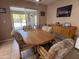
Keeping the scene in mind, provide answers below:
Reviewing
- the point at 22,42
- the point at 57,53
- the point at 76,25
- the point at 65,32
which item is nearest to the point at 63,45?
the point at 57,53

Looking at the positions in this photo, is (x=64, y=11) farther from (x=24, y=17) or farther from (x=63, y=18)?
(x=24, y=17)

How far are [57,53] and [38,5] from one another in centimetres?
461

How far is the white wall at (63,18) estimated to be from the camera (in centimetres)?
336

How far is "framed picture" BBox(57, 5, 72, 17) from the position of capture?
370 cm

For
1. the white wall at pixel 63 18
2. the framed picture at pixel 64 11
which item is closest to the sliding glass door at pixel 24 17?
the white wall at pixel 63 18

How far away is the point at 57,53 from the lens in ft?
3.60

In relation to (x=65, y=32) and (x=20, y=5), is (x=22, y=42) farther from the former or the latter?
(x=20, y=5)

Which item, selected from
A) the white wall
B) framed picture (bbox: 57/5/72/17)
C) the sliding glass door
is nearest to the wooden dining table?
the white wall

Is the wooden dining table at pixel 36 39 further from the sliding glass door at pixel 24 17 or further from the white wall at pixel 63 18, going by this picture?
the sliding glass door at pixel 24 17

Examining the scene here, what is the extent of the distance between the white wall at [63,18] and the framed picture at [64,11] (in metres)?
0.18

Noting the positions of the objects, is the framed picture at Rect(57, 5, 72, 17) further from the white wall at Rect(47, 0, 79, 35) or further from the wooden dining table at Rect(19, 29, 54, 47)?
the wooden dining table at Rect(19, 29, 54, 47)

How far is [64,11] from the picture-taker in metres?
4.03

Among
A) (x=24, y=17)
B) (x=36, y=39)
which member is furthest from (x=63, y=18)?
(x=24, y=17)

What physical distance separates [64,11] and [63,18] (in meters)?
0.43
